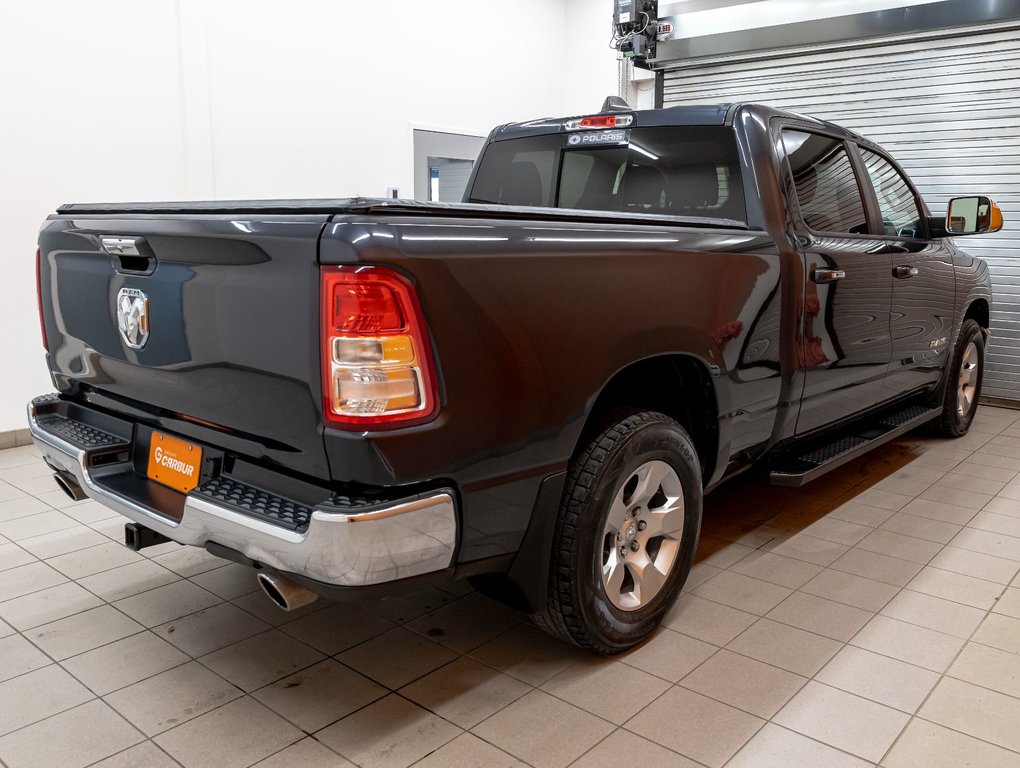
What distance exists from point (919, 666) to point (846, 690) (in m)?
0.32

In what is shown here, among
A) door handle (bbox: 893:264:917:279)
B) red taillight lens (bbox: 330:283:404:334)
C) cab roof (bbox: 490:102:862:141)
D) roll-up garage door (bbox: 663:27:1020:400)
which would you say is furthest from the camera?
roll-up garage door (bbox: 663:27:1020:400)

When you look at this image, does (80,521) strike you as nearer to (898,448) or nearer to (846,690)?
(846,690)

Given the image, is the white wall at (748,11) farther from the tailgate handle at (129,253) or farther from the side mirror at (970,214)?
the tailgate handle at (129,253)

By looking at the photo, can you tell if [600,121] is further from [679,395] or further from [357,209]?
[357,209]

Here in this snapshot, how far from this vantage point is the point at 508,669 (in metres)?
2.43

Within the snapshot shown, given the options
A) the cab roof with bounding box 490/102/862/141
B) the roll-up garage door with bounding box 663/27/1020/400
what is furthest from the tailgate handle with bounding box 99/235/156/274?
the roll-up garage door with bounding box 663/27/1020/400

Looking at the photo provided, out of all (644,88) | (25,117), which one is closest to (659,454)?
(25,117)

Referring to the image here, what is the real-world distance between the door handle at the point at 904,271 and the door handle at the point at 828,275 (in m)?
0.63

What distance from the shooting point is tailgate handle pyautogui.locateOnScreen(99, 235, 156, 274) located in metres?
2.12

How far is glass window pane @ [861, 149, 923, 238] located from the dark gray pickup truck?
2.32 feet

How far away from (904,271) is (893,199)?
48 centimetres

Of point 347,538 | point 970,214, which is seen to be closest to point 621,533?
point 347,538

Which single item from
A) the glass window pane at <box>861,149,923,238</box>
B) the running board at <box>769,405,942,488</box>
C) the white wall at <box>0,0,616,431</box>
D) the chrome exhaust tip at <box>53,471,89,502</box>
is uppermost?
the white wall at <box>0,0,616,431</box>

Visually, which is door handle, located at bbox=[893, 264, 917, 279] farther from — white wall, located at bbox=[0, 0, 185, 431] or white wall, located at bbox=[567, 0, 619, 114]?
white wall, located at bbox=[567, 0, 619, 114]
